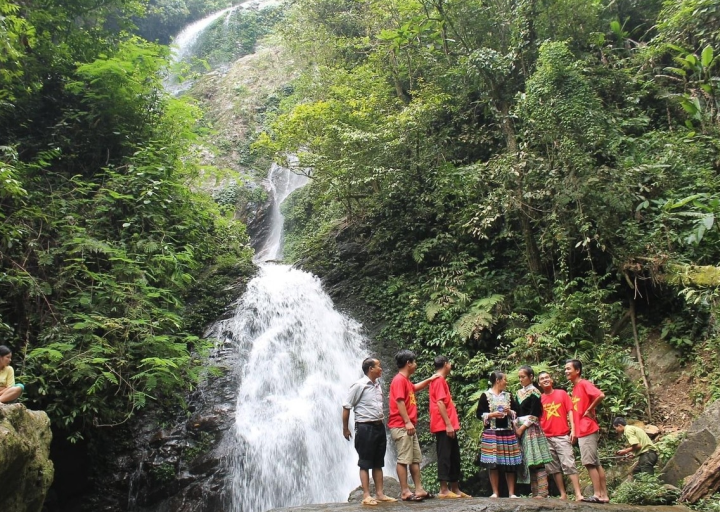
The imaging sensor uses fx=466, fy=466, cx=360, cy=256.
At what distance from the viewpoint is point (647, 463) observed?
574 centimetres

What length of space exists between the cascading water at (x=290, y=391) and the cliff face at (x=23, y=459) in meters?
3.59

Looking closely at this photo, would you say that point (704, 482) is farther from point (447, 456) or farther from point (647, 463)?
point (447, 456)

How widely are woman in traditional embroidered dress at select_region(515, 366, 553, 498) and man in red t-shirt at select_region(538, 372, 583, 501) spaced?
5.5 inches

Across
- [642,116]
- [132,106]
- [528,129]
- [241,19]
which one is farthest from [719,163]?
[241,19]

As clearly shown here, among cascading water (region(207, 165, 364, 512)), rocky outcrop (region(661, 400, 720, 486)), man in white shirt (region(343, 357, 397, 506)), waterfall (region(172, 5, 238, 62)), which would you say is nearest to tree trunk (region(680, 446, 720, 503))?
rocky outcrop (region(661, 400, 720, 486))

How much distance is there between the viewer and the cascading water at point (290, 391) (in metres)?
8.20

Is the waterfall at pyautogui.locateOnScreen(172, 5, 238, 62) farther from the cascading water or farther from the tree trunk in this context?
the tree trunk

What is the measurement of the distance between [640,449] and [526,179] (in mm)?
5191

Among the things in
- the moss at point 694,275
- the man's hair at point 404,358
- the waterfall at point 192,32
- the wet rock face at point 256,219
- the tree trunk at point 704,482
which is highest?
the waterfall at point 192,32

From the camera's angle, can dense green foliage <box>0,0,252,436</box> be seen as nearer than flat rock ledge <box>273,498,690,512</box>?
No

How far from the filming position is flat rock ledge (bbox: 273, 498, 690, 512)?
4090 millimetres

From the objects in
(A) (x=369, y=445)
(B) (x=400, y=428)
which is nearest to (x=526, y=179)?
(B) (x=400, y=428)

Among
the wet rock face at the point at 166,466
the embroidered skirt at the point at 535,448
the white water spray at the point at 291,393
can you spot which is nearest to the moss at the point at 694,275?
the embroidered skirt at the point at 535,448

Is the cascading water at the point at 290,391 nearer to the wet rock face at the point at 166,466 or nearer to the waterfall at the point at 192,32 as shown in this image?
the wet rock face at the point at 166,466
